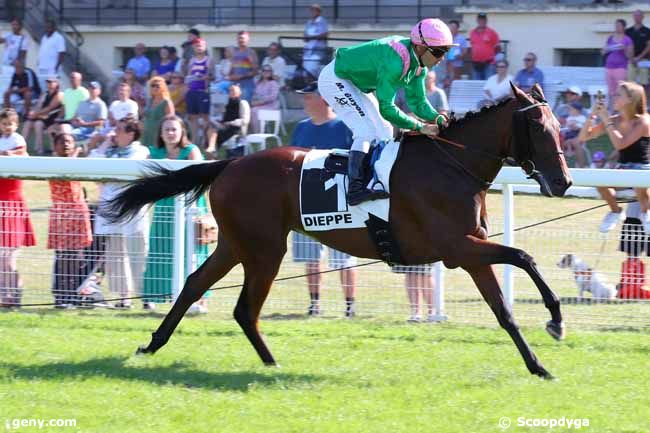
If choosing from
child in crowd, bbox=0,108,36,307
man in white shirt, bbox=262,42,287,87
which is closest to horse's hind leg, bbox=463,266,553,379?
child in crowd, bbox=0,108,36,307

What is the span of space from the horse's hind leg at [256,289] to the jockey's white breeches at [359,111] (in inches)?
35.8

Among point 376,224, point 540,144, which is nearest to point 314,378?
point 376,224

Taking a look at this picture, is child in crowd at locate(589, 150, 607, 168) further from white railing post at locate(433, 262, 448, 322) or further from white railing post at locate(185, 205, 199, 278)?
white railing post at locate(185, 205, 199, 278)

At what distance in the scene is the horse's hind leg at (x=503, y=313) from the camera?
6559mm

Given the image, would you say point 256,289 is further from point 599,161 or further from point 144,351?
point 599,161

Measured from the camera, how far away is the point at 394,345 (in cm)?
771

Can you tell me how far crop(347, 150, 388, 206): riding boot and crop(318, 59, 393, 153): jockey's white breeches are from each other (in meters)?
0.15

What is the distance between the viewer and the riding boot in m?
6.96

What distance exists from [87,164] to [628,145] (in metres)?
4.62

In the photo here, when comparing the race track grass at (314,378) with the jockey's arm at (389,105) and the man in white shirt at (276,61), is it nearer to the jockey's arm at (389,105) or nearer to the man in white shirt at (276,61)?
the jockey's arm at (389,105)

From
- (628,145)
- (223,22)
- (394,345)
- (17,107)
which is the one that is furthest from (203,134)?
(394,345)

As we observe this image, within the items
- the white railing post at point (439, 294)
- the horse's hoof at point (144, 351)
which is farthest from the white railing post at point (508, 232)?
the horse's hoof at point (144, 351)

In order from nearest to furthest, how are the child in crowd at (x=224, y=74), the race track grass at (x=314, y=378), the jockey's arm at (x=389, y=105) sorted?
1. the race track grass at (x=314, y=378)
2. the jockey's arm at (x=389, y=105)
3. the child in crowd at (x=224, y=74)

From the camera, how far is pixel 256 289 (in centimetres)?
722
